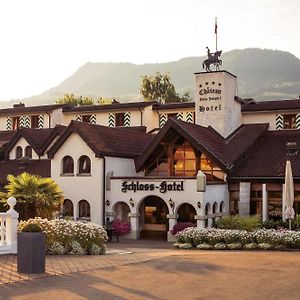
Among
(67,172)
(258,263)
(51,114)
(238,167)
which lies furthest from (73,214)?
(258,263)

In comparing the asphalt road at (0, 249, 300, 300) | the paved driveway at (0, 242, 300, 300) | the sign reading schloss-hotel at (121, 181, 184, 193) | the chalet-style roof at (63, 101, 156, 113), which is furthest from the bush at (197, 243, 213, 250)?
the chalet-style roof at (63, 101, 156, 113)

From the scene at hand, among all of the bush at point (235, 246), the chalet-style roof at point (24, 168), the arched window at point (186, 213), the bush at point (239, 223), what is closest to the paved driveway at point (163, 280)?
the bush at point (235, 246)

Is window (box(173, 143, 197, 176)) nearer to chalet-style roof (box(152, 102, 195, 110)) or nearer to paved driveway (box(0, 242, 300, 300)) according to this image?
chalet-style roof (box(152, 102, 195, 110))

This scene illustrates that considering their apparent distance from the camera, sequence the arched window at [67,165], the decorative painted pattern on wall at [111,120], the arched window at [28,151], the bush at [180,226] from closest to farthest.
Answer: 1. the bush at [180,226]
2. the arched window at [67,165]
3. the arched window at [28,151]
4. the decorative painted pattern on wall at [111,120]

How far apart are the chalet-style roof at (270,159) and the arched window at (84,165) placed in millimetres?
9133

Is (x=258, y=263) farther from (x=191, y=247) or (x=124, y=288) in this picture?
(x=191, y=247)

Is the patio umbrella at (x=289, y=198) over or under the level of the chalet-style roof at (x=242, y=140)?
under

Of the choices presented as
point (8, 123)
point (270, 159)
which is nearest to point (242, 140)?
point (270, 159)

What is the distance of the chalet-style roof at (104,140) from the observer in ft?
122

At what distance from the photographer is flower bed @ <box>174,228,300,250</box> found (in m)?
25.2

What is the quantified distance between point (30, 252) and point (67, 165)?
2382 centimetres

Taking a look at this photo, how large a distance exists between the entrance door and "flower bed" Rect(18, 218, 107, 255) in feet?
51.4

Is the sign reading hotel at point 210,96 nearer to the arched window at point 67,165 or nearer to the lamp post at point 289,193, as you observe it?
the arched window at point 67,165

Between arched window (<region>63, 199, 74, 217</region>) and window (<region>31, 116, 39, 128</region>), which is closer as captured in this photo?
arched window (<region>63, 199, 74, 217</region>)
